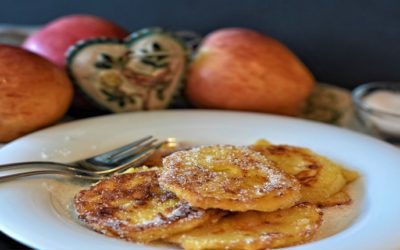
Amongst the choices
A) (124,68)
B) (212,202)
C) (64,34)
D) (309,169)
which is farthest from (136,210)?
(64,34)

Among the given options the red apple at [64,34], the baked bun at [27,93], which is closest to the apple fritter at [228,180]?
the baked bun at [27,93]

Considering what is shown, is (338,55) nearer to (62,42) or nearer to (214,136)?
(214,136)

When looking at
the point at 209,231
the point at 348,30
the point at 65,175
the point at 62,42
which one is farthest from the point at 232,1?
the point at 209,231

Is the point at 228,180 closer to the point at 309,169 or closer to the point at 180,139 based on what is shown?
the point at 309,169

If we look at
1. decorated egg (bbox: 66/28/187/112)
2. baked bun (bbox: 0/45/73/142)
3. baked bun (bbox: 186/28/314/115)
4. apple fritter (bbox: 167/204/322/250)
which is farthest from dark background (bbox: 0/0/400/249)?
apple fritter (bbox: 167/204/322/250)

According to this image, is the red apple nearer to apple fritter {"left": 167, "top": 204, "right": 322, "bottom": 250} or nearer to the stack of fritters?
the stack of fritters
